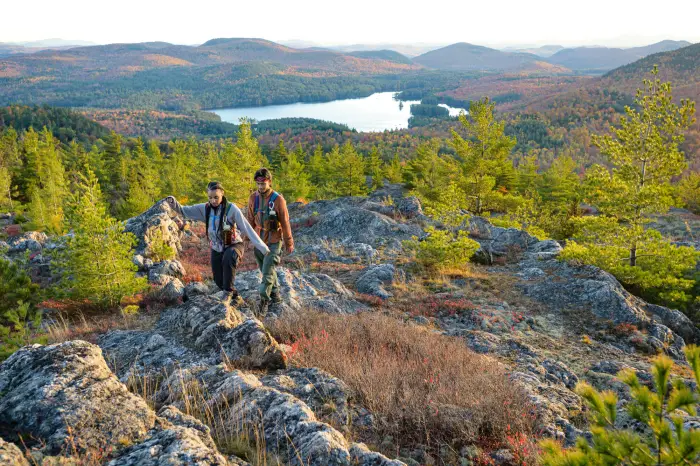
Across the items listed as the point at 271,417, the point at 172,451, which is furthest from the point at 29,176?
the point at 172,451

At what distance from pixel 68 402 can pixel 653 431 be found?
392 cm

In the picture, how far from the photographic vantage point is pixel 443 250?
1177cm

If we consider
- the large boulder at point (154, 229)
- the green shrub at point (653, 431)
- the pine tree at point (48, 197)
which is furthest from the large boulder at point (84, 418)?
the pine tree at point (48, 197)

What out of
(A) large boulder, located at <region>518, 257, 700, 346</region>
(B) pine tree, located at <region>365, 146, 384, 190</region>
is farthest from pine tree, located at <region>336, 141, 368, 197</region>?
(A) large boulder, located at <region>518, 257, 700, 346</region>

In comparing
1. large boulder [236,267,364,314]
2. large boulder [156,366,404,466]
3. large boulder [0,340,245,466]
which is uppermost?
large boulder [0,340,245,466]

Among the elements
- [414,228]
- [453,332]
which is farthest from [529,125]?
[453,332]

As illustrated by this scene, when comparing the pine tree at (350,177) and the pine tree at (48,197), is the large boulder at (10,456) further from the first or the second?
the pine tree at (350,177)

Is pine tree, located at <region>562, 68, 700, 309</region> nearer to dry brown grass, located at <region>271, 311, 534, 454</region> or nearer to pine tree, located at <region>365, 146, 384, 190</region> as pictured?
dry brown grass, located at <region>271, 311, 534, 454</region>

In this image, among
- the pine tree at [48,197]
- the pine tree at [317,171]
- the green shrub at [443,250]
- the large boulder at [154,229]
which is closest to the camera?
the green shrub at [443,250]

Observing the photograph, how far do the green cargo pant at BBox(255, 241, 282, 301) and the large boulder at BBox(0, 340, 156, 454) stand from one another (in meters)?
3.79

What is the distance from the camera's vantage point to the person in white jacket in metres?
6.62

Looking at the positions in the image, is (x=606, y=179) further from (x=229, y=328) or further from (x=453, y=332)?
(x=229, y=328)

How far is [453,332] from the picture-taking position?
25.6 ft

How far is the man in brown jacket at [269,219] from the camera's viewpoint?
7047 mm
